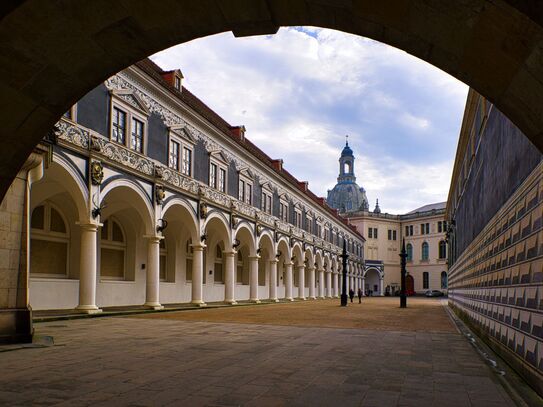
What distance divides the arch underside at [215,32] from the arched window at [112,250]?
18970mm

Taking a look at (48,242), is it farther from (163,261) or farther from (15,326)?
(15,326)

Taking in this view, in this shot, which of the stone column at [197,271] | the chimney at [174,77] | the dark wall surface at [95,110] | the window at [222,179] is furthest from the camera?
the window at [222,179]

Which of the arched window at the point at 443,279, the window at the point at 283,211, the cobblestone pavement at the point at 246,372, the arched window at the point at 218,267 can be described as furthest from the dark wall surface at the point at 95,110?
the arched window at the point at 443,279

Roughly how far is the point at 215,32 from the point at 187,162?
2164cm

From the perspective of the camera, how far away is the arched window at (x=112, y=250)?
2297 cm

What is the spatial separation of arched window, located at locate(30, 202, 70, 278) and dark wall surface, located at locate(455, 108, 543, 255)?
15.5 m

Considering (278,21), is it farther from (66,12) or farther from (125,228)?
(125,228)

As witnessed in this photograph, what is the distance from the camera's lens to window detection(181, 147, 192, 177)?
25469 mm

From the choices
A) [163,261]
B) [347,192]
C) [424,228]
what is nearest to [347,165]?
[347,192]

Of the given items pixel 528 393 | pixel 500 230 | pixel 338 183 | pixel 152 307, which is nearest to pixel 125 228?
pixel 152 307

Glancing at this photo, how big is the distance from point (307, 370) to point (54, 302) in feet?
49.2

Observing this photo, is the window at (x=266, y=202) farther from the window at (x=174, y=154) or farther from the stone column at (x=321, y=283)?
the stone column at (x=321, y=283)

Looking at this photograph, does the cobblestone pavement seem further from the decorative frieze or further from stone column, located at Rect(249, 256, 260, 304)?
stone column, located at Rect(249, 256, 260, 304)

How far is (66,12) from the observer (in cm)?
389
